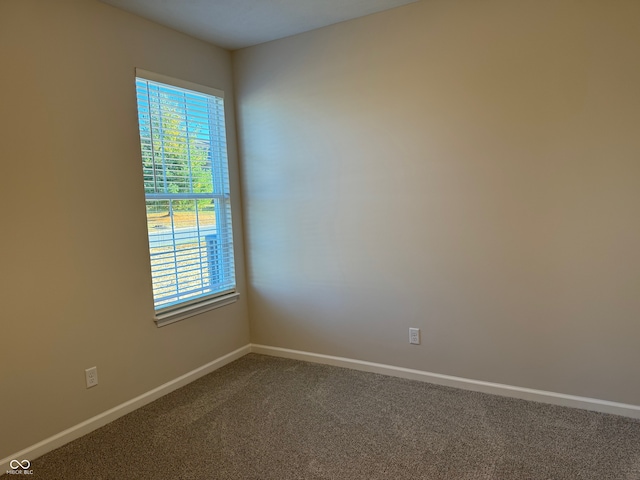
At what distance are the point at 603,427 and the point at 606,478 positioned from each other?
47 cm

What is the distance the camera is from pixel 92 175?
247cm

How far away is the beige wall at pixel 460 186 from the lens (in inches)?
91.6

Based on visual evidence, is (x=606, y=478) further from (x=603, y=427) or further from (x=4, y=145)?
(x=4, y=145)

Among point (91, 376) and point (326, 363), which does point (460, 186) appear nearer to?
point (326, 363)

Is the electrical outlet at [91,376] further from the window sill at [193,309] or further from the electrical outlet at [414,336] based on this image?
the electrical outlet at [414,336]

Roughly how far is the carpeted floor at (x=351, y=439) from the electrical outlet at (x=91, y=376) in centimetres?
28

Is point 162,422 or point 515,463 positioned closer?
point 515,463

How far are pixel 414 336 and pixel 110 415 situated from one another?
2.02m

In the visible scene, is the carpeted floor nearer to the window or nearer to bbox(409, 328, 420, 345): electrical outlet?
bbox(409, 328, 420, 345): electrical outlet

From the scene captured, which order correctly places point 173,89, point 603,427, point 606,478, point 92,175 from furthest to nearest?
point 173,89, point 92,175, point 603,427, point 606,478

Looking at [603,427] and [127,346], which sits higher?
[127,346]

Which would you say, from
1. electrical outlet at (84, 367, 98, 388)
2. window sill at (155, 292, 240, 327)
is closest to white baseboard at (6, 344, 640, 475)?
electrical outlet at (84, 367, 98, 388)

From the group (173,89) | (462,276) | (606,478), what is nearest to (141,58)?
(173,89)

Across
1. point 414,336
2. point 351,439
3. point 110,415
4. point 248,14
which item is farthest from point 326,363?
point 248,14
